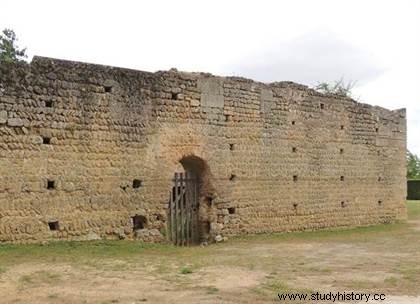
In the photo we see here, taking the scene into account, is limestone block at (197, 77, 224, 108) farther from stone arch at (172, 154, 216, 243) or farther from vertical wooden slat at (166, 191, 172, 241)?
vertical wooden slat at (166, 191, 172, 241)

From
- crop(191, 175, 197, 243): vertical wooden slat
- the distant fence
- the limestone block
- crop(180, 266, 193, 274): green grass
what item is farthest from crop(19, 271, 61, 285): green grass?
the distant fence

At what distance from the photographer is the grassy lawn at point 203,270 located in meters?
6.61

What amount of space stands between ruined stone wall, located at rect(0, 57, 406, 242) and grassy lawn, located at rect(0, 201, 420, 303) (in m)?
0.75

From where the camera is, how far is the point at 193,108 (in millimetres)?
12484

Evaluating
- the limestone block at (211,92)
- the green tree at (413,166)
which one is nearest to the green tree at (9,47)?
the limestone block at (211,92)

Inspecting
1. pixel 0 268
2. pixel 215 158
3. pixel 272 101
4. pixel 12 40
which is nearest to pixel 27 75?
pixel 0 268

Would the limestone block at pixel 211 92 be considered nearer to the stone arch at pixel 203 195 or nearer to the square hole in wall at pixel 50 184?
the stone arch at pixel 203 195

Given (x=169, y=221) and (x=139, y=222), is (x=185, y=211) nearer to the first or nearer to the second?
(x=169, y=221)

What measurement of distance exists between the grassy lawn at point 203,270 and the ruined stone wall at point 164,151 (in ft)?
2.45

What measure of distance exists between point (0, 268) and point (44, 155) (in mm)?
2691

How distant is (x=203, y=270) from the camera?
835 cm

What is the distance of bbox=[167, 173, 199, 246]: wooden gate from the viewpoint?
1263 cm

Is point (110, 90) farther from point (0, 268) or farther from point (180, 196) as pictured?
point (0, 268)

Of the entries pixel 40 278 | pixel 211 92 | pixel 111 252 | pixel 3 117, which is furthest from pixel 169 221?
pixel 40 278
